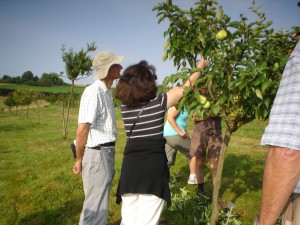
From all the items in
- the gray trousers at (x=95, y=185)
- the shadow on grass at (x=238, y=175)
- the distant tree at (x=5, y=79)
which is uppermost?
the distant tree at (x=5, y=79)

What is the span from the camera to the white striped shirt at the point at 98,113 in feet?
10.0

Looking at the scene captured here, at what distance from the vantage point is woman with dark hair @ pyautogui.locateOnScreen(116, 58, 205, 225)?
99.7 inches

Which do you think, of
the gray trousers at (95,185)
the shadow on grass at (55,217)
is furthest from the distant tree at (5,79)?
the gray trousers at (95,185)

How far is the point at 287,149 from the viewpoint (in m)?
1.22

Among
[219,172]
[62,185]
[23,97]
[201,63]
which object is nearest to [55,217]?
[62,185]

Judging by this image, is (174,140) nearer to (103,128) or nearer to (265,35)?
(103,128)

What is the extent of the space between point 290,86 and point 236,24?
1.43 metres

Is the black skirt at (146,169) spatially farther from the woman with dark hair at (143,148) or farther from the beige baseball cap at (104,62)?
the beige baseball cap at (104,62)

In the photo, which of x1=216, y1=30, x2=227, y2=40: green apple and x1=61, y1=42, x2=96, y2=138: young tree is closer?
x1=216, y1=30, x2=227, y2=40: green apple

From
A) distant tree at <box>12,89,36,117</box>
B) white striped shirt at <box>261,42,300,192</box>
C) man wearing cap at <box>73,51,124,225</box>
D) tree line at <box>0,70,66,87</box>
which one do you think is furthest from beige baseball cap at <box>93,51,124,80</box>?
tree line at <box>0,70,66,87</box>

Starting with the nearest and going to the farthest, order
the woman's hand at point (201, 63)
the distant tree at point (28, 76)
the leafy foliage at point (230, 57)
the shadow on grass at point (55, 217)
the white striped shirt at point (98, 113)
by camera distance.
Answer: the leafy foliage at point (230, 57), the woman's hand at point (201, 63), the white striped shirt at point (98, 113), the shadow on grass at point (55, 217), the distant tree at point (28, 76)

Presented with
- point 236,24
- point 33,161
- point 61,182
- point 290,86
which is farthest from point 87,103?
point 33,161

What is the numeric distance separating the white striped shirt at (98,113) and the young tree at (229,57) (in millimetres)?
807

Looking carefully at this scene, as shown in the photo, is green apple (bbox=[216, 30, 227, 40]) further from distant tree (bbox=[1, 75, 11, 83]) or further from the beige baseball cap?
distant tree (bbox=[1, 75, 11, 83])
